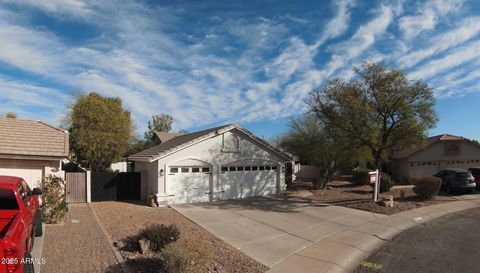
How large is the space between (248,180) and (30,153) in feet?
38.0

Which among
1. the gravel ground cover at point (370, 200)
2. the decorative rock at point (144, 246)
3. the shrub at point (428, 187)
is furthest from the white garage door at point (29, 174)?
the shrub at point (428, 187)

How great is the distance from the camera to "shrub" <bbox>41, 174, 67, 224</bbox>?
1327 centimetres

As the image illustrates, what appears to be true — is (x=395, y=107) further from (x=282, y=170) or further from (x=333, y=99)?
(x=282, y=170)

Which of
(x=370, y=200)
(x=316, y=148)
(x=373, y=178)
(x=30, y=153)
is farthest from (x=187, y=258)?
(x=316, y=148)

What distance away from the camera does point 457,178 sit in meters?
23.5

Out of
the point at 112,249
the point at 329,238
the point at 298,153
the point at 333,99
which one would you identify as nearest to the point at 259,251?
the point at 329,238

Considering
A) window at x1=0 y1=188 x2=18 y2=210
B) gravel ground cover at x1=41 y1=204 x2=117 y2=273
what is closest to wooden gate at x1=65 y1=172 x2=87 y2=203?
gravel ground cover at x1=41 y1=204 x2=117 y2=273

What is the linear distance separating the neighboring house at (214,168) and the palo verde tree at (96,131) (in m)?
11.1

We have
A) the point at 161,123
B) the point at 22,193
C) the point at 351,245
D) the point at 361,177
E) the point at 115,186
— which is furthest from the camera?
the point at 161,123

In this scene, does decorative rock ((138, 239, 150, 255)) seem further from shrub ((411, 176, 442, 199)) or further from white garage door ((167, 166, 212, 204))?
shrub ((411, 176, 442, 199))

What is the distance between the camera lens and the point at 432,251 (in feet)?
36.2

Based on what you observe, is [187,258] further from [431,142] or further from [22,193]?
[431,142]

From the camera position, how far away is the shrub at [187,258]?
721cm

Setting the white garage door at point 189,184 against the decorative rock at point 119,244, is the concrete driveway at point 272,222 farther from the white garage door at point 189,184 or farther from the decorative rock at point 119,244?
the decorative rock at point 119,244
